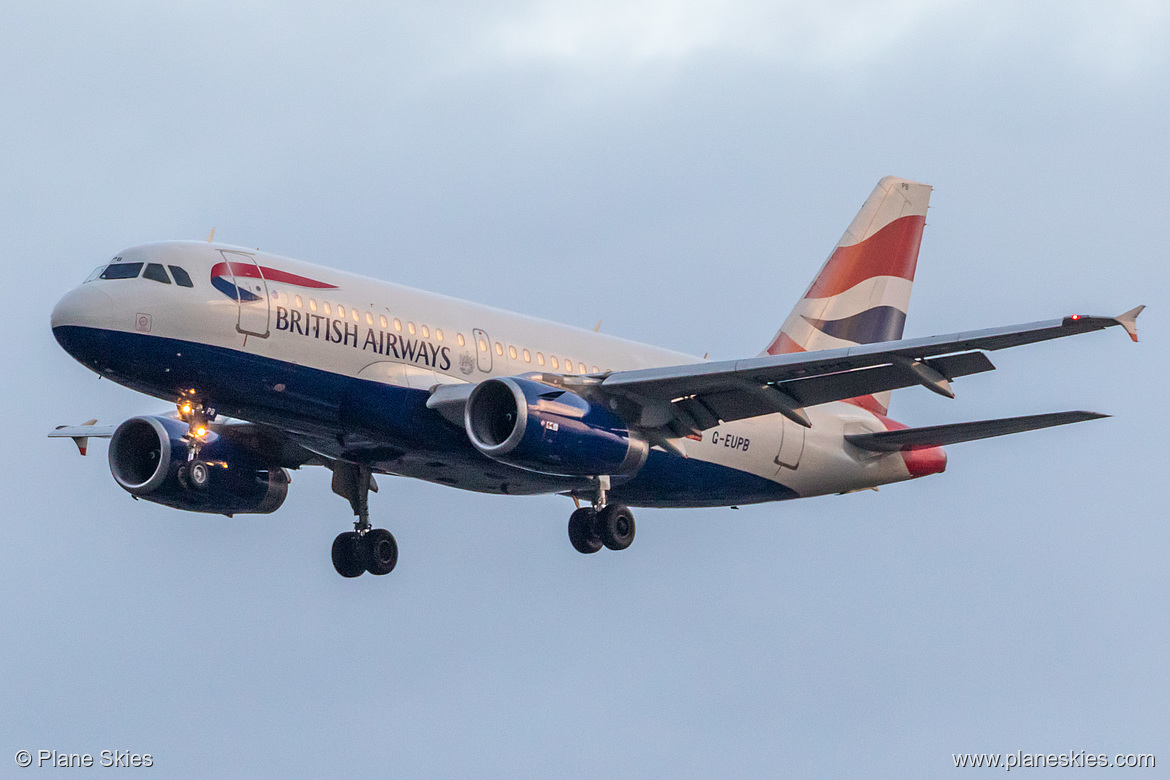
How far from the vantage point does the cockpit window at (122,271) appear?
30.7m

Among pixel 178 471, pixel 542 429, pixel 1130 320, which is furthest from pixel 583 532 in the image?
pixel 1130 320

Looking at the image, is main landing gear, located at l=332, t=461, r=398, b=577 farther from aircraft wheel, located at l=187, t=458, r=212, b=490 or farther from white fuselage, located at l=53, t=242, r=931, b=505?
aircraft wheel, located at l=187, t=458, r=212, b=490

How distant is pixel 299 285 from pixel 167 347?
2.94 meters

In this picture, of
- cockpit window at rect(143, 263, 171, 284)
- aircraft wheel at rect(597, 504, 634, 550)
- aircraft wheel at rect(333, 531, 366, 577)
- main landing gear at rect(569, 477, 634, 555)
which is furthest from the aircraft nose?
aircraft wheel at rect(597, 504, 634, 550)

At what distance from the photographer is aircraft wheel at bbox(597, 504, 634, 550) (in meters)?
36.6

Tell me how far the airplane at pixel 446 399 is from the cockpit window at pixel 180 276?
42 millimetres

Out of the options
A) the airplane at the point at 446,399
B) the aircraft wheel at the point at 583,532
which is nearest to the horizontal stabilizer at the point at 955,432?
the airplane at the point at 446,399

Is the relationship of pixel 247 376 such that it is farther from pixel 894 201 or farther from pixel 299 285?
pixel 894 201

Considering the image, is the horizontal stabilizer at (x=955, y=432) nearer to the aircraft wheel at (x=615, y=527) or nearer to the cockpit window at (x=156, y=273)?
the aircraft wheel at (x=615, y=527)

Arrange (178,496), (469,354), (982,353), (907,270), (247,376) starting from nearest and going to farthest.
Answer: (982,353), (247,376), (469,354), (178,496), (907,270)

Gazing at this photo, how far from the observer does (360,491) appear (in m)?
37.8

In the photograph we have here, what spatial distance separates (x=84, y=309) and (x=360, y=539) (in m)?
9.97

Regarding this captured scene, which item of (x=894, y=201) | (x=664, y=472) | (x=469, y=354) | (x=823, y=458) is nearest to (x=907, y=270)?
(x=894, y=201)

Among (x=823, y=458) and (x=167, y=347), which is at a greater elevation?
(x=823, y=458)
